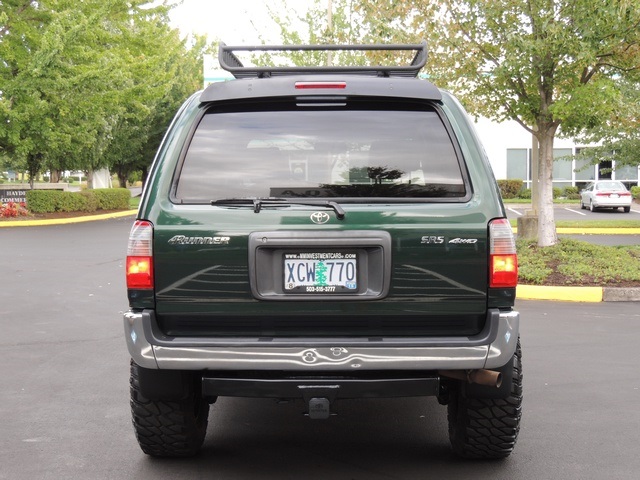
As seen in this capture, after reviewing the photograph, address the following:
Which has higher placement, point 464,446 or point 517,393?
point 517,393

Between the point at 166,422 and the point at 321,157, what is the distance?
159 cm

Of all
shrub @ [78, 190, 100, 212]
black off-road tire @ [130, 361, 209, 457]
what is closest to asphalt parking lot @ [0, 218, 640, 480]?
black off-road tire @ [130, 361, 209, 457]

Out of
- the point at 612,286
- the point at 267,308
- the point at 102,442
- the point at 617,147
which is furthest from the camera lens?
the point at 617,147

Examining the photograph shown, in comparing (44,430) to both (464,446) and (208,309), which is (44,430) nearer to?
(208,309)

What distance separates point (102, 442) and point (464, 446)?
2.09 metres

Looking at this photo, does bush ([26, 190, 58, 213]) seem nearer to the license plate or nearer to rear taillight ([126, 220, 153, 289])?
rear taillight ([126, 220, 153, 289])

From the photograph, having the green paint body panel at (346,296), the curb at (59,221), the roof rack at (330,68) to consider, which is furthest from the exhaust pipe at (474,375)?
the curb at (59,221)

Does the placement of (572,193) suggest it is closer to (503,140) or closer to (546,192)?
(503,140)

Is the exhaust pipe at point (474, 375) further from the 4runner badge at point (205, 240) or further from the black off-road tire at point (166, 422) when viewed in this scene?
the black off-road tire at point (166, 422)

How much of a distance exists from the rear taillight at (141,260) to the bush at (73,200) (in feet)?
82.9

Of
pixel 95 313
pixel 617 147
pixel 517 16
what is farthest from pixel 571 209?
pixel 95 313

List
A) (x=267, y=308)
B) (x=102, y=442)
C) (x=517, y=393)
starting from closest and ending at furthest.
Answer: (x=267, y=308), (x=517, y=393), (x=102, y=442)

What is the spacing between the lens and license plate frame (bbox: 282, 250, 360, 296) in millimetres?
3607

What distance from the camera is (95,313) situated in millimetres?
8961
